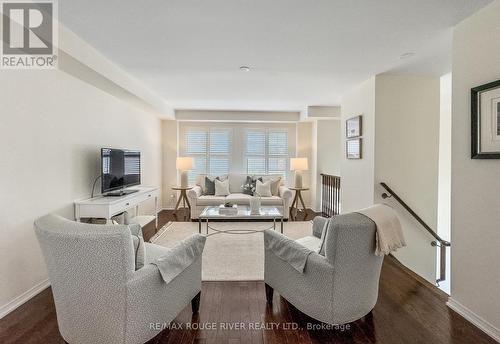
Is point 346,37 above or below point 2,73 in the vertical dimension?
above

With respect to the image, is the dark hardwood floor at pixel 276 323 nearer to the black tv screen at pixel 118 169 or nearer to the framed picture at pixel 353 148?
the black tv screen at pixel 118 169

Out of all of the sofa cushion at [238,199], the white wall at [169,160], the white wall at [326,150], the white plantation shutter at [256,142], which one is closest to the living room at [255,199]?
the sofa cushion at [238,199]

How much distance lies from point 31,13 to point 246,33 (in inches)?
70.3

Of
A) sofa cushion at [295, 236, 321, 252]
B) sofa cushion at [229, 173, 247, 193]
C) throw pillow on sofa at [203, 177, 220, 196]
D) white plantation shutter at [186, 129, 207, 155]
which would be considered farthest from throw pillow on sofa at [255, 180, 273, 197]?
sofa cushion at [295, 236, 321, 252]

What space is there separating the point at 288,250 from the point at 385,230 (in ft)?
2.43

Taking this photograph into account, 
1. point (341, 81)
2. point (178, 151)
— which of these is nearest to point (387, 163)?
point (341, 81)

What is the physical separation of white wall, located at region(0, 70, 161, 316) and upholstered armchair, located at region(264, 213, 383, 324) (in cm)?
244

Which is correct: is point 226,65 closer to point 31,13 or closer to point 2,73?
point 31,13

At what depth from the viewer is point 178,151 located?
6.80 metres

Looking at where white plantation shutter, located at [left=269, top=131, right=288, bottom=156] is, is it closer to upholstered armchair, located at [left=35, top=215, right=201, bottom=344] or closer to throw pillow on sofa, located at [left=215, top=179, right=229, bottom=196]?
throw pillow on sofa, located at [left=215, top=179, right=229, bottom=196]

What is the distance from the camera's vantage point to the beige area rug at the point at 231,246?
3032 millimetres

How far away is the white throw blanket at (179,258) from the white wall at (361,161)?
265cm

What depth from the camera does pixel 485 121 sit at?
2.05 m

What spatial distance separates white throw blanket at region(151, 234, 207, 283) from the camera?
70.1 inches
